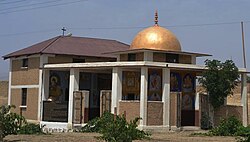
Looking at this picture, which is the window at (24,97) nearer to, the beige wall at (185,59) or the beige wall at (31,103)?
the beige wall at (31,103)

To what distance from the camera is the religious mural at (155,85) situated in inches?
1280

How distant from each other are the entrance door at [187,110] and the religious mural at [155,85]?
2.19 m

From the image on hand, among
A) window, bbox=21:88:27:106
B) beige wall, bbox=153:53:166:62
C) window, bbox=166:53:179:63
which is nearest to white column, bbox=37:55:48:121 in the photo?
window, bbox=21:88:27:106

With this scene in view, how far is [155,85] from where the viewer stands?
1287 inches

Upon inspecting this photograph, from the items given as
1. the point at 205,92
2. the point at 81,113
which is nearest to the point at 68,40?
the point at 81,113

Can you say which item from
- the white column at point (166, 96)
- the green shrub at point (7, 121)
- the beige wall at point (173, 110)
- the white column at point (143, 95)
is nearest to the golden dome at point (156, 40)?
the white column at point (166, 96)

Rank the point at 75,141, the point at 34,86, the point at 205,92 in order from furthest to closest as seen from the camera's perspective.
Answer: the point at 34,86
the point at 205,92
the point at 75,141

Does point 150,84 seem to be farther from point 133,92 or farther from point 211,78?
point 211,78

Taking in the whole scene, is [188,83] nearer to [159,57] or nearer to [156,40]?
[159,57]

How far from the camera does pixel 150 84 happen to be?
107 feet

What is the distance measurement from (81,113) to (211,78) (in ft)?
30.4

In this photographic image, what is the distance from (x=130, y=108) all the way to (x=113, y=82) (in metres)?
2.11

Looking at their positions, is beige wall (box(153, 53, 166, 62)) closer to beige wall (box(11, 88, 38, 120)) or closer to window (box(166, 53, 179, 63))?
window (box(166, 53, 179, 63))

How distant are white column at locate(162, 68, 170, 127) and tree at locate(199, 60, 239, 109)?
128 inches
